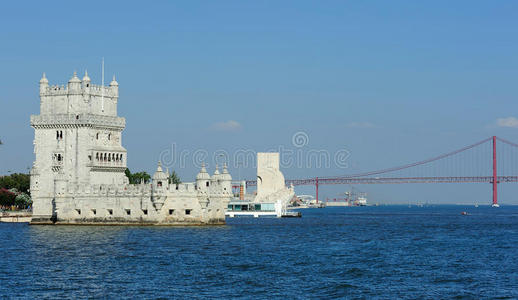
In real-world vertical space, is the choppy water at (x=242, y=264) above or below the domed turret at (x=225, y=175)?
below

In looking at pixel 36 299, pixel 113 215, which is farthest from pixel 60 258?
pixel 113 215

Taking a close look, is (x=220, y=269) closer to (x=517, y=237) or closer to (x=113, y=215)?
(x=113, y=215)

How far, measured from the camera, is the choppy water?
3819cm

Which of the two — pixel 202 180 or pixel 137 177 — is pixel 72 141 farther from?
pixel 137 177

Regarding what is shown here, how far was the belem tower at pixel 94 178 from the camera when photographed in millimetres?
70000

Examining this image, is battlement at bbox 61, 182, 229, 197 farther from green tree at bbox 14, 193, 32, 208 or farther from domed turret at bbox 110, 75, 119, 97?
green tree at bbox 14, 193, 32, 208

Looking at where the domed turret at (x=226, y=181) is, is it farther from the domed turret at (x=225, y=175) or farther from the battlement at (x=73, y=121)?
the battlement at (x=73, y=121)

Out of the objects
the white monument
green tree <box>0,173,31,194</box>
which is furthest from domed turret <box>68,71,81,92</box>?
the white monument

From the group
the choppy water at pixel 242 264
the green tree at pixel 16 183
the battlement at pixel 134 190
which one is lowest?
the choppy water at pixel 242 264

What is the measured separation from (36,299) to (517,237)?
165ft

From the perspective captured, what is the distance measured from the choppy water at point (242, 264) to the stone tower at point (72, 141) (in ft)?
12.9

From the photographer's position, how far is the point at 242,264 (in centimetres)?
4784

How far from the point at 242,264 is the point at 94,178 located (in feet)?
95.8

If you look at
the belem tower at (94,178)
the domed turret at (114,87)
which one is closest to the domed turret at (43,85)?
the belem tower at (94,178)
